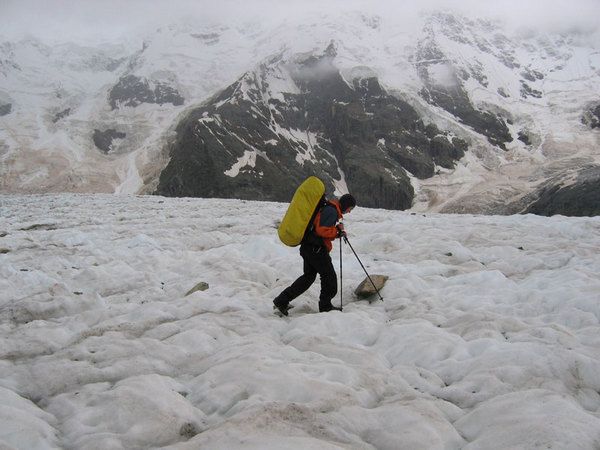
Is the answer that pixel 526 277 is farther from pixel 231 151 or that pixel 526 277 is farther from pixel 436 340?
pixel 231 151

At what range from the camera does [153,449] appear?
13.0ft

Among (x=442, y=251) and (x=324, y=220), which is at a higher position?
(x=324, y=220)

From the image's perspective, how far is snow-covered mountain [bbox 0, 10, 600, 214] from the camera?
117m

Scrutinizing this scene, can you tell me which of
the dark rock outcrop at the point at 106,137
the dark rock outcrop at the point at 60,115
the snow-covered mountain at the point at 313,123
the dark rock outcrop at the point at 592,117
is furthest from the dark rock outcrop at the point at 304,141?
the dark rock outcrop at the point at 592,117

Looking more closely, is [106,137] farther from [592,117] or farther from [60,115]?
[592,117]

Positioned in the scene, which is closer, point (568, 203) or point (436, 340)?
point (436, 340)

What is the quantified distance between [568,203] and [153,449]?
64257 mm

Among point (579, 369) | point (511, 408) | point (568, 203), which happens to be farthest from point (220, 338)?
→ point (568, 203)

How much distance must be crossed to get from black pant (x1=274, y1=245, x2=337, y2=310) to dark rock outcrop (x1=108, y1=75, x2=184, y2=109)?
171m

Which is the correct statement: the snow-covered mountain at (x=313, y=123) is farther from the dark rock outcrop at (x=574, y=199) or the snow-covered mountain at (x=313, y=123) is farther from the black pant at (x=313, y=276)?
the black pant at (x=313, y=276)

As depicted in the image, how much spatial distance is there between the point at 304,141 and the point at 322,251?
135885 millimetres

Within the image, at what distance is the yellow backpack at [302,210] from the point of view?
7691 millimetres

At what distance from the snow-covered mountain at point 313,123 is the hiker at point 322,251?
80604 mm

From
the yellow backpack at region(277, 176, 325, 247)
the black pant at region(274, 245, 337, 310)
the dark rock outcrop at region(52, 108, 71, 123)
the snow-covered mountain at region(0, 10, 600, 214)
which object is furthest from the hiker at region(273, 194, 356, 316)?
the dark rock outcrop at region(52, 108, 71, 123)
